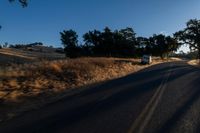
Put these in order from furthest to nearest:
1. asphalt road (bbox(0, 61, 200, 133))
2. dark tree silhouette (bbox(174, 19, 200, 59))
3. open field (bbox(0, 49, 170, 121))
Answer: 1. dark tree silhouette (bbox(174, 19, 200, 59))
2. open field (bbox(0, 49, 170, 121))
3. asphalt road (bbox(0, 61, 200, 133))

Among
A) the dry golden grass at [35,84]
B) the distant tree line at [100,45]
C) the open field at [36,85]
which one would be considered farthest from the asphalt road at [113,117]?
the distant tree line at [100,45]

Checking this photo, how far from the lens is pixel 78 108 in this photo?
11180 mm

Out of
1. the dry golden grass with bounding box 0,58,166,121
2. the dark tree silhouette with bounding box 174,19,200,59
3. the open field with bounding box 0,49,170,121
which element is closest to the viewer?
the open field with bounding box 0,49,170,121

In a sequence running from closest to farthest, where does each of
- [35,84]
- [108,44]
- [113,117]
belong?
[113,117]
[35,84]
[108,44]

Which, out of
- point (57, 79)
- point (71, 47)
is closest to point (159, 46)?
point (71, 47)

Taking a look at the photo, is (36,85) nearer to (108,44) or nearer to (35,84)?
(35,84)

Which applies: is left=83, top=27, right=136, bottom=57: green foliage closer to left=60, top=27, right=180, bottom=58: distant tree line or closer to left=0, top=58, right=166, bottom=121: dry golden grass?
left=60, top=27, right=180, bottom=58: distant tree line

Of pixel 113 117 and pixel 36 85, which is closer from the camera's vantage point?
pixel 113 117

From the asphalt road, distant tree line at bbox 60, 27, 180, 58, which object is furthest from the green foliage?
the asphalt road

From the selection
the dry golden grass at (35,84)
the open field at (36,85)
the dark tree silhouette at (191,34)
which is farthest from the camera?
the dark tree silhouette at (191,34)

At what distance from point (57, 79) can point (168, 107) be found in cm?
1210

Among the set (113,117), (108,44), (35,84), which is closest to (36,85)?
(35,84)

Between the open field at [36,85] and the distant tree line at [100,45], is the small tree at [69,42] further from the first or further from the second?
the open field at [36,85]

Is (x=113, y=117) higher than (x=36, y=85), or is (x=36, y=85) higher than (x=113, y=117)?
(x=113, y=117)
